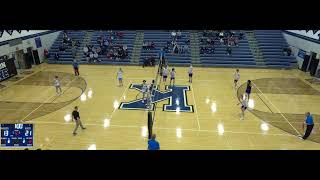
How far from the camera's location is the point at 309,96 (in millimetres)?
17719

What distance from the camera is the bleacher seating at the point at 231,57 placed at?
26.6 meters

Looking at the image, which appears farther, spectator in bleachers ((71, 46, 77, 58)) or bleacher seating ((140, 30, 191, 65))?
spectator in bleachers ((71, 46, 77, 58))

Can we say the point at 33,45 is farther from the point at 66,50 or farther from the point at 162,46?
the point at 162,46

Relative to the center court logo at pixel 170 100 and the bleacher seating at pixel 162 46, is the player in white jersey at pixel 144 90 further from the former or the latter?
the bleacher seating at pixel 162 46

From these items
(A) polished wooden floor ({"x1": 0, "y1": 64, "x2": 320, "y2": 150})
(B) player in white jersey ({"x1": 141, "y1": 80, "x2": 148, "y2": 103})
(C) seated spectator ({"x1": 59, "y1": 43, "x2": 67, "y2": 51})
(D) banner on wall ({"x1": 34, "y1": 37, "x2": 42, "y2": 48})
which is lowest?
(A) polished wooden floor ({"x1": 0, "y1": 64, "x2": 320, "y2": 150})

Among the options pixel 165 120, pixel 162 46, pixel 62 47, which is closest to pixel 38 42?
pixel 62 47

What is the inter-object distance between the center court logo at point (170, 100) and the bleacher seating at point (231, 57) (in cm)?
882

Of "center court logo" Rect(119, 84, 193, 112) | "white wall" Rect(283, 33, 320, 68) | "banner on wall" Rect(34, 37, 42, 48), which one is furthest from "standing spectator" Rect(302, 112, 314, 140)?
"banner on wall" Rect(34, 37, 42, 48)

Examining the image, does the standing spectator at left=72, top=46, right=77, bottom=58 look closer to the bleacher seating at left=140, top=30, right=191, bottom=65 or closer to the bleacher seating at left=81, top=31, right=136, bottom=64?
the bleacher seating at left=81, top=31, right=136, bottom=64

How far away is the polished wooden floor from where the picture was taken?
11422mm
